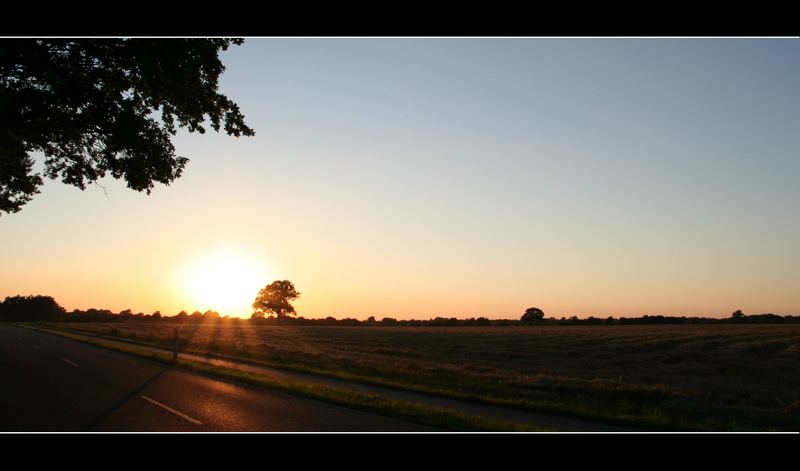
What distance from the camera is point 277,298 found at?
116m

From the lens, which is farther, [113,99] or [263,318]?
[263,318]

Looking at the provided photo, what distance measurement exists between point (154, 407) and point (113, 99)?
293 inches

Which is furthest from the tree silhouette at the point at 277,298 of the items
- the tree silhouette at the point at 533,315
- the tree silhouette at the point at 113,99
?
the tree silhouette at the point at 113,99

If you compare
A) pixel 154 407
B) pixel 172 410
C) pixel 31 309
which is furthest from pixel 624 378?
pixel 31 309

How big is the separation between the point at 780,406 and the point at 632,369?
12.3 m

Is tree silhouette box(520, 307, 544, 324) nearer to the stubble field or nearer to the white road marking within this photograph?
the stubble field

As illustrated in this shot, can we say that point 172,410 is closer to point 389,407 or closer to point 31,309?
point 389,407

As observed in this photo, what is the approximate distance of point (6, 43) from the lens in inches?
429

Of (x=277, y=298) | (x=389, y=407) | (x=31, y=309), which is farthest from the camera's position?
(x=31, y=309)

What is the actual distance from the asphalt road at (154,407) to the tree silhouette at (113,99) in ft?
18.8

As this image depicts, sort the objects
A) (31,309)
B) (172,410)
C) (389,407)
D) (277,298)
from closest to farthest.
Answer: (172,410) < (389,407) < (277,298) < (31,309)

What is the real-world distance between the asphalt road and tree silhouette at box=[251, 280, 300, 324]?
98.5 metres
